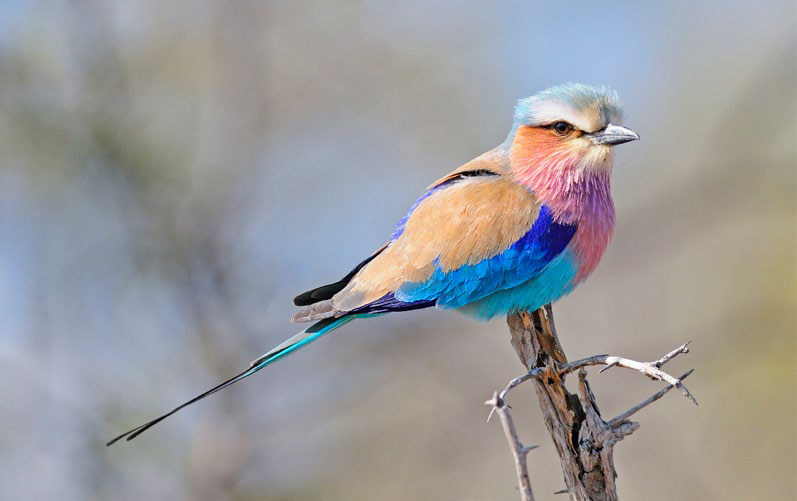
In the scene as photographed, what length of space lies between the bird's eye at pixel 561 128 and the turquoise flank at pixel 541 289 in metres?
0.47

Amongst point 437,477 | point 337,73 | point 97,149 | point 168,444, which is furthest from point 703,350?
point 97,149

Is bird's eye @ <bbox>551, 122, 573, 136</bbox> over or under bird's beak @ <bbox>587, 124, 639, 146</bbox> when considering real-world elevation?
over

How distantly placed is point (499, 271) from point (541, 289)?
0.18m

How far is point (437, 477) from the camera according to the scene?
726 centimetres

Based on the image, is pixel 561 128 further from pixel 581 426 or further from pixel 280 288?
pixel 280 288

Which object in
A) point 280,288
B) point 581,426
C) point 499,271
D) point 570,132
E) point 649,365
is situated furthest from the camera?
point 280,288

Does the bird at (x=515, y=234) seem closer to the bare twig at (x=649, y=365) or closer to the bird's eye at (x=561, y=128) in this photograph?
the bird's eye at (x=561, y=128)

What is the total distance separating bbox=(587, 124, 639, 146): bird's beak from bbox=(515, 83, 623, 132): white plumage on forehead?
0.02 metres

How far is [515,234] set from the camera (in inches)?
134

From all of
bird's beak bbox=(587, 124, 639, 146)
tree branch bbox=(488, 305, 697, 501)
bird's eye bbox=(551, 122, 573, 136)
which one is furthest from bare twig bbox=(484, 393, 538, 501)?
bird's eye bbox=(551, 122, 573, 136)

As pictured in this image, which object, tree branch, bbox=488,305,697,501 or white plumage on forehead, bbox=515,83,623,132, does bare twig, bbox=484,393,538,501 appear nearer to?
tree branch, bbox=488,305,697,501

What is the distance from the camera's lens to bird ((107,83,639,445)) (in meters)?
3.39

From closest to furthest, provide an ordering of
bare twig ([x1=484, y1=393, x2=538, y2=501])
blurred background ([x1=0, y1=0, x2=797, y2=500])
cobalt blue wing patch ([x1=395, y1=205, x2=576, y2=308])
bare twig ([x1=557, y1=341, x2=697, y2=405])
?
bare twig ([x1=484, y1=393, x2=538, y2=501]), bare twig ([x1=557, y1=341, x2=697, y2=405]), cobalt blue wing patch ([x1=395, y1=205, x2=576, y2=308]), blurred background ([x1=0, y1=0, x2=797, y2=500])

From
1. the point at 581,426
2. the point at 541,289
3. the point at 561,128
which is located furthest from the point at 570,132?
the point at 581,426
